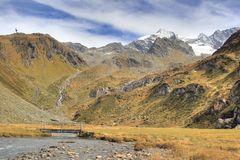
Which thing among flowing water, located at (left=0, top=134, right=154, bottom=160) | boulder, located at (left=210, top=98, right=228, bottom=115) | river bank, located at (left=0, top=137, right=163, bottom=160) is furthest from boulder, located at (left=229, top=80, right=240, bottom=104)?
river bank, located at (left=0, top=137, right=163, bottom=160)

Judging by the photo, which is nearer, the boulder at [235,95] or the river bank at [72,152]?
the river bank at [72,152]

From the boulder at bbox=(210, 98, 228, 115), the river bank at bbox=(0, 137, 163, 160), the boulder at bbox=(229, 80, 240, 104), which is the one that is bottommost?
the river bank at bbox=(0, 137, 163, 160)

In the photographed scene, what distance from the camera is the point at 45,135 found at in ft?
405

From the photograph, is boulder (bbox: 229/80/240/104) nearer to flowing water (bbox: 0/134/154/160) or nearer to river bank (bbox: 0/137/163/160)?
flowing water (bbox: 0/134/154/160)

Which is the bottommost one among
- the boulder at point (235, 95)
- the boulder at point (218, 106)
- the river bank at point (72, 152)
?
the river bank at point (72, 152)

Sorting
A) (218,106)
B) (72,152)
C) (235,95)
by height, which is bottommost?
(72,152)

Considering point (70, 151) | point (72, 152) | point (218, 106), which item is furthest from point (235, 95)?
point (72, 152)

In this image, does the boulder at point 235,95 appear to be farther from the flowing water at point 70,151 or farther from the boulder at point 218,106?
the flowing water at point 70,151

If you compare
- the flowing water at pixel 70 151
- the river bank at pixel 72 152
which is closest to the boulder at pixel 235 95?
the flowing water at pixel 70 151

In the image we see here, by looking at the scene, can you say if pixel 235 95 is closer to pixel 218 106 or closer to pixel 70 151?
pixel 218 106

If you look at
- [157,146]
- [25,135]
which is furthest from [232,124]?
[157,146]

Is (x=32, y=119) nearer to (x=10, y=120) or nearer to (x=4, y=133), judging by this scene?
(x=10, y=120)

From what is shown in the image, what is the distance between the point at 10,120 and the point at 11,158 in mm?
118632

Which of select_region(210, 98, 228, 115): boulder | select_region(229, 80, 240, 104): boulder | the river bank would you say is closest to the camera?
the river bank
